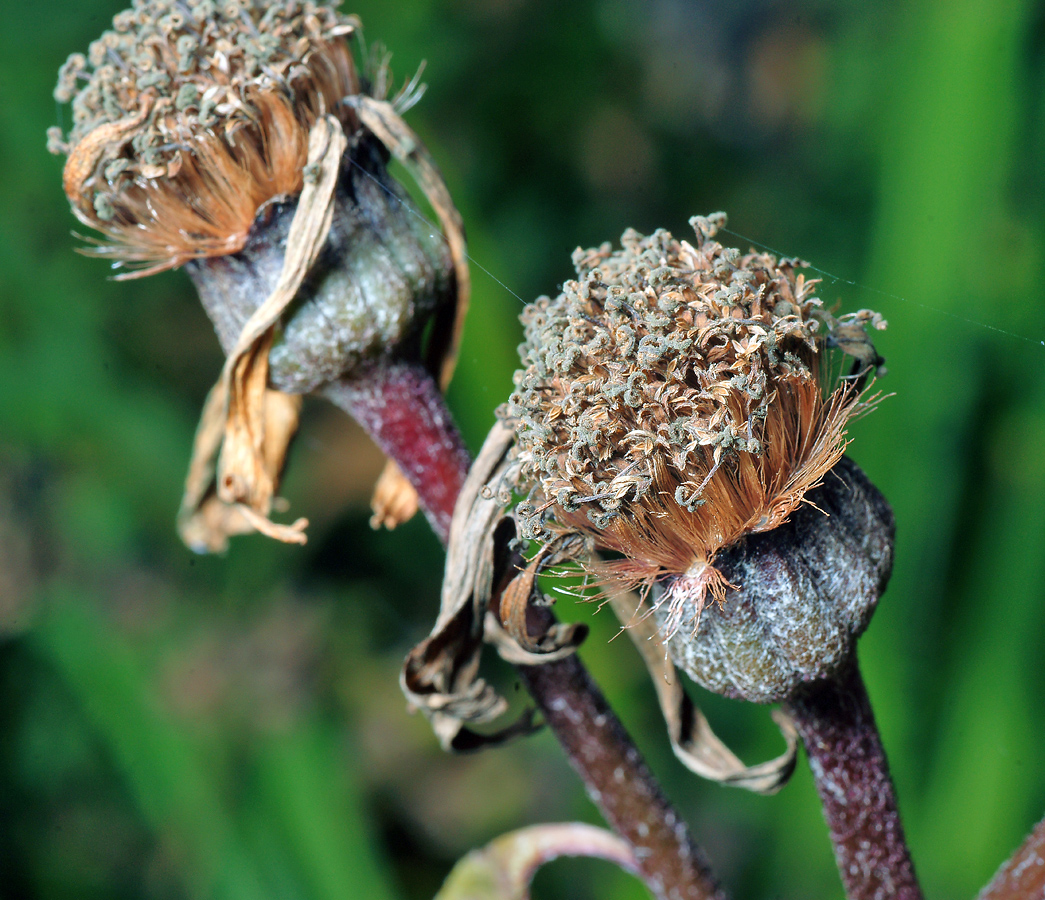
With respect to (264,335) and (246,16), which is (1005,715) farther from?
(246,16)

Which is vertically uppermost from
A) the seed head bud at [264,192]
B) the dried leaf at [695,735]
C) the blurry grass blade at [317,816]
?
the seed head bud at [264,192]

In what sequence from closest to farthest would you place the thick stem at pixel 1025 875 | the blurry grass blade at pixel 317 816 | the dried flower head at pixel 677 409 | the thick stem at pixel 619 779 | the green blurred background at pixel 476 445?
the dried flower head at pixel 677 409 → the thick stem at pixel 1025 875 → the thick stem at pixel 619 779 → the green blurred background at pixel 476 445 → the blurry grass blade at pixel 317 816

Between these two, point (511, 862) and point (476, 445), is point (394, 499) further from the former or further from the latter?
point (476, 445)

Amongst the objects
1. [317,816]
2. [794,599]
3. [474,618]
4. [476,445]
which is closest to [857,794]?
[794,599]

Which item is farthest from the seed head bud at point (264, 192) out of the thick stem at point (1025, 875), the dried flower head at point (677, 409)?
the thick stem at point (1025, 875)

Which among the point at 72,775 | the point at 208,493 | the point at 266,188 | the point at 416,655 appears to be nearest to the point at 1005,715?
the point at 416,655

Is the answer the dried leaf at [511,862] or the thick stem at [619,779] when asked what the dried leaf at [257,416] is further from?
the dried leaf at [511,862]

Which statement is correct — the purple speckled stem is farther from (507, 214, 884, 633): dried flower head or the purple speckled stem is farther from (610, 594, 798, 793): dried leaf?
(507, 214, 884, 633): dried flower head
